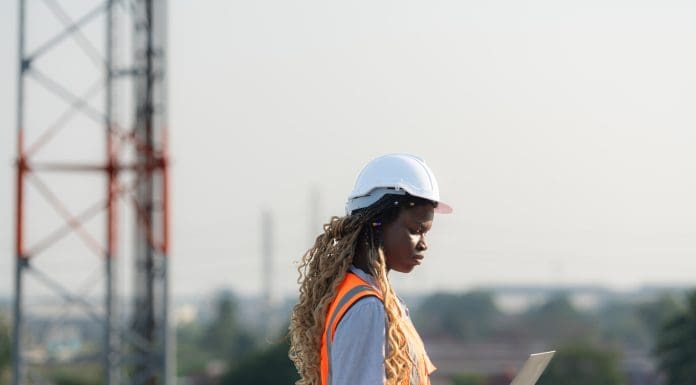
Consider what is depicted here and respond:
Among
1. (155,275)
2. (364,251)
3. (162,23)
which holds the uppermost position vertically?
(162,23)

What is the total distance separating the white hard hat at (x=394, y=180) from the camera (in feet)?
13.0

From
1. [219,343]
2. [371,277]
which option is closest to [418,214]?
[371,277]

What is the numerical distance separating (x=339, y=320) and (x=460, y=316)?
130 m

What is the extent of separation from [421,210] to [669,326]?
A: 12.5 metres

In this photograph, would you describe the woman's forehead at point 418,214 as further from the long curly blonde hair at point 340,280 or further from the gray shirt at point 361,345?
the gray shirt at point 361,345

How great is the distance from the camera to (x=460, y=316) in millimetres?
132875

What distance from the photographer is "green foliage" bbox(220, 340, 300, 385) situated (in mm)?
59250

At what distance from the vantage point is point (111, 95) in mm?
14188

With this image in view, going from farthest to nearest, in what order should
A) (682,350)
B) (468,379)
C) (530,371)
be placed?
1. (468,379)
2. (682,350)
3. (530,371)

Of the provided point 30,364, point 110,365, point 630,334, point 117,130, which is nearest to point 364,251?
point 117,130

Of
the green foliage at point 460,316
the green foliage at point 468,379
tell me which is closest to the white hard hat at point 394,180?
the green foliage at point 468,379

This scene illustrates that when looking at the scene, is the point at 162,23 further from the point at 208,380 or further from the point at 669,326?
the point at 208,380

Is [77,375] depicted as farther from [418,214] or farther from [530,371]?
[530,371]

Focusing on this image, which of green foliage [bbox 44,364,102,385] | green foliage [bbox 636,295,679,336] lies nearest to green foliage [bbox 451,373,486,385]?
green foliage [bbox 636,295,679,336]
